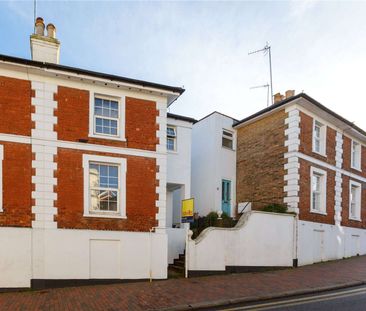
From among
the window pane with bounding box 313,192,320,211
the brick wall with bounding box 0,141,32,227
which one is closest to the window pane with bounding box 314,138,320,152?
the window pane with bounding box 313,192,320,211

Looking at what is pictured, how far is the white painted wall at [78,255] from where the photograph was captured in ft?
34.3

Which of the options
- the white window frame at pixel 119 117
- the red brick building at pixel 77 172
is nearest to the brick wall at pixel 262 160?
the red brick building at pixel 77 172

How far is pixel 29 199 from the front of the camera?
10883mm

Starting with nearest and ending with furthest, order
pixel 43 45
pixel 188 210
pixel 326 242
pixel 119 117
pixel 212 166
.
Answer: pixel 119 117, pixel 188 210, pixel 43 45, pixel 326 242, pixel 212 166

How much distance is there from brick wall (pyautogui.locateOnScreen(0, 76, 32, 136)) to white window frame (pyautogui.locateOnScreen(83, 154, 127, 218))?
7.19ft

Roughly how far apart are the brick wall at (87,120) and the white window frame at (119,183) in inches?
22.6

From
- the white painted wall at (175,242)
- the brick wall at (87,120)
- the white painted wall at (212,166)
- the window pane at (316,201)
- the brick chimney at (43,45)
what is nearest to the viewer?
the brick wall at (87,120)

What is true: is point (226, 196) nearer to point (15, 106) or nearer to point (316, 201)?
point (316, 201)

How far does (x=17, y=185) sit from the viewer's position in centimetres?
1081

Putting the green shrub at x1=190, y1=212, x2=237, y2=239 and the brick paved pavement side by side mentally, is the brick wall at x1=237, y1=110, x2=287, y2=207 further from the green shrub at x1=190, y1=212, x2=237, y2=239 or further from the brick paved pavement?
the brick paved pavement

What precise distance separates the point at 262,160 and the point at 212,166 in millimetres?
2939

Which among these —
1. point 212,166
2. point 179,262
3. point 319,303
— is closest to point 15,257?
point 179,262

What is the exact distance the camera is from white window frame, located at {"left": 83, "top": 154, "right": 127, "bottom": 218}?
1166 cm

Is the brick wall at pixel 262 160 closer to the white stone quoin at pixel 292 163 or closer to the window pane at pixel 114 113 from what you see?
the white stone quoin at pixel 292 163
